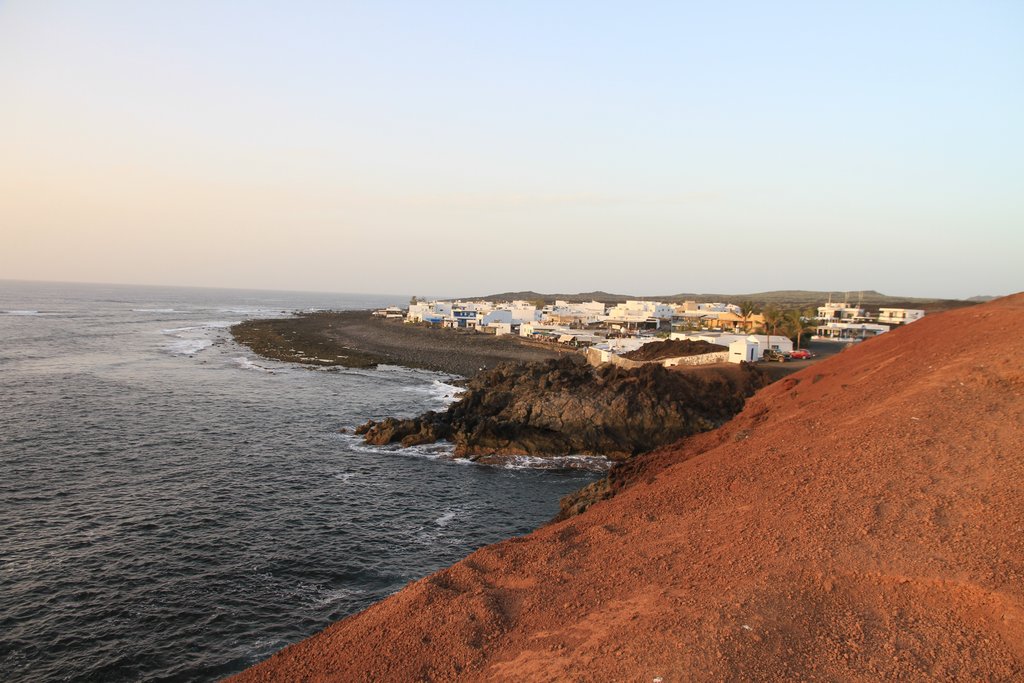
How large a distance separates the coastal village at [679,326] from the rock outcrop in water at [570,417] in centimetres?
1229

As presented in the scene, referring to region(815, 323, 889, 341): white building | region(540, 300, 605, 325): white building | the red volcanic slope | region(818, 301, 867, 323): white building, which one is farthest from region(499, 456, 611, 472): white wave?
region(540, 300, 605, 325): white building

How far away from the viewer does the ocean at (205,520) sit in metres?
16.3

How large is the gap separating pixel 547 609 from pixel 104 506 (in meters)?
22.1

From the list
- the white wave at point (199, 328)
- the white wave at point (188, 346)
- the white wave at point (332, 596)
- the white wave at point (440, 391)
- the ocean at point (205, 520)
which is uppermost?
the white wave at point (199, 328)

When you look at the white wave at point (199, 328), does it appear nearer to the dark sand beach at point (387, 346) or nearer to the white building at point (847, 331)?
the dark sand beach at point (387, 346)

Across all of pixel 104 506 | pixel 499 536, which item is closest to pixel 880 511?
pixel 499 536

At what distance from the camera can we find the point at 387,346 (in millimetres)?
90938

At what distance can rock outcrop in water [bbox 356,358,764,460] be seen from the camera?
3616 cm

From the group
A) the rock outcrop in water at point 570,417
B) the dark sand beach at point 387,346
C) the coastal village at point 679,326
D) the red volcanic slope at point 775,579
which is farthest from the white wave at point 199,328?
the red volcanic slope at point 775,579

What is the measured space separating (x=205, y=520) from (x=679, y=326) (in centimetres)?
8267

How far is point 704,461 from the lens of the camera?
20.0 metres

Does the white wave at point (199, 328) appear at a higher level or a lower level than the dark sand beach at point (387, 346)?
higher

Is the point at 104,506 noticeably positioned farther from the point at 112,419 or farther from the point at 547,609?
the point at 547,609

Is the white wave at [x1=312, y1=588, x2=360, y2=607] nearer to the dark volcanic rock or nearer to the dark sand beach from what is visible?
the dark volcanic rock
